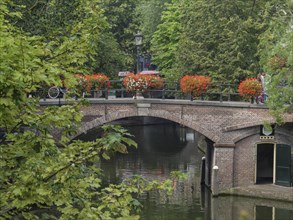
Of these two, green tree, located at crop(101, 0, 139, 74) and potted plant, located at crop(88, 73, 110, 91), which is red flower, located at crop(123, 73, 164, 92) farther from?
green tree, located at crop(101, 0, 139, 74)

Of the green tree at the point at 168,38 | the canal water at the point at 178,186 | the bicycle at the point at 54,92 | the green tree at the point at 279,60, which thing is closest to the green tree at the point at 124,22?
the green tree at the point at 168,38

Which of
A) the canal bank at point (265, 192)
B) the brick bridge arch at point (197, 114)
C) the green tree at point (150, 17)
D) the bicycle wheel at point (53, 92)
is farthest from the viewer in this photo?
the green tree at point (150, 17)

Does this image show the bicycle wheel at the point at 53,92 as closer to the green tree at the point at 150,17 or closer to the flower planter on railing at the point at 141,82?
the flower planter on railing at the point at 141,82

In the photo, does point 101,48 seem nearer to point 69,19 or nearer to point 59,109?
point 69,19

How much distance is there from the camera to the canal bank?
91.9 ft

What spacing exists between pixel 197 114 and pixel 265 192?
4870 mm

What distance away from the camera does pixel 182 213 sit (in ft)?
85.1

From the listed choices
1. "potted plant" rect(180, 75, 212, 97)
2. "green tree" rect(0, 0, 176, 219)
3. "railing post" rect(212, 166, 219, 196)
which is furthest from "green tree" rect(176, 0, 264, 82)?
"green tree" rect(0, 0, 176, 219)

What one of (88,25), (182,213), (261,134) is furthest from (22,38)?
(261,134)

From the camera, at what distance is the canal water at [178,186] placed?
85.6ft

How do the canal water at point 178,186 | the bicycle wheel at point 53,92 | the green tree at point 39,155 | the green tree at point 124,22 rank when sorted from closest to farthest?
the green tree at point 39,155
the canal water at point 178,186
the bicycle wheel at point 53,92
the green tree at point 124,22

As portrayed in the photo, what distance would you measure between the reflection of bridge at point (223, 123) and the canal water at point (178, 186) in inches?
57.1

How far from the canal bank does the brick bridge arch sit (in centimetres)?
214

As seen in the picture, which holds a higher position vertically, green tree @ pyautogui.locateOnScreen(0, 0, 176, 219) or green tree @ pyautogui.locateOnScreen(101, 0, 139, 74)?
green tree @ pyautogui.locateOnScreen(101, 0, 139, 74)
